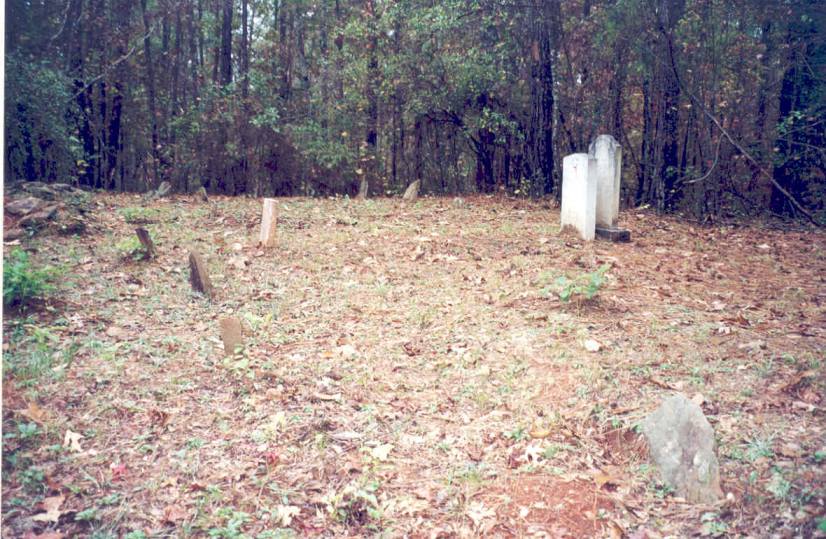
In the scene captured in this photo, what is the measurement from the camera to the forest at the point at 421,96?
10.3m

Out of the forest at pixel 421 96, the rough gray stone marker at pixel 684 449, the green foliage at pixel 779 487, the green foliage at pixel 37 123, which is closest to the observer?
the green foliage at pixel 779 487

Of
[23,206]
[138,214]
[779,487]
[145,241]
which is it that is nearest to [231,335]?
[145,241]

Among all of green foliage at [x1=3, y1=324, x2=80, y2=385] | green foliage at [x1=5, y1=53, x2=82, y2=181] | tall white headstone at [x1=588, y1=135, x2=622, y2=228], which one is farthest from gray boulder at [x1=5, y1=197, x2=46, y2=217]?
tall white headstone at [x1=588, y1=135, x2=622, y2=228]

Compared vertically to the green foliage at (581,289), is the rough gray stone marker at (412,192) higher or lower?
higher

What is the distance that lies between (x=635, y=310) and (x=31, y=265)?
5767mm

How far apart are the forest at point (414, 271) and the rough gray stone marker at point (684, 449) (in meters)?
0.02

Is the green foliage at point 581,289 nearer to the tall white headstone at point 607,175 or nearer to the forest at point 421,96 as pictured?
the tall white headstone at point 607,175

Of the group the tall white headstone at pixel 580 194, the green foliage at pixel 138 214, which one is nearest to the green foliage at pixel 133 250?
the green foliage at pixel 138 214

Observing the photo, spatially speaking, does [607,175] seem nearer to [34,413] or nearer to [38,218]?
[34,413]

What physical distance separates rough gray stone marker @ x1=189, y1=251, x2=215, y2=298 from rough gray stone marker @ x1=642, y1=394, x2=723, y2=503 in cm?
418

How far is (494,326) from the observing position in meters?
5.31

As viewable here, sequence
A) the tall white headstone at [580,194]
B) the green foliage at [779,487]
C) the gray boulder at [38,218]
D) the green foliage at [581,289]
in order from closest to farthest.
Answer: the green foliage at [779,487] → the green foliage at [581,289] → the gray boulder at [38,218] → the tall white headstone at [580,194]

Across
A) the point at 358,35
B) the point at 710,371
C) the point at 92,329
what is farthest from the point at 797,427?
the point at 358,35

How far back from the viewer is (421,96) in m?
12.5
